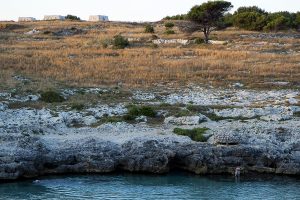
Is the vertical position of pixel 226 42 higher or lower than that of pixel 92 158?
higher

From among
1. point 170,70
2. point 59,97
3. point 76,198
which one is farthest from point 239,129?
point 170,70

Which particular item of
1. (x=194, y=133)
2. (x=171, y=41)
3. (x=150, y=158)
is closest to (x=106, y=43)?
(x=171, y=41)

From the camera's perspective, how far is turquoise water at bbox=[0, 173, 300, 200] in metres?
19.8

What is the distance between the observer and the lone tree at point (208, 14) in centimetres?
6419

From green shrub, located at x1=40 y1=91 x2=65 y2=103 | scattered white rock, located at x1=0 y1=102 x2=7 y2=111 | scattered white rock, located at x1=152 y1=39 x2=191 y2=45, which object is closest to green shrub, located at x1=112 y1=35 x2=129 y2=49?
scattered white rock, located at x1=152 y1=39 x2=191 y2=45

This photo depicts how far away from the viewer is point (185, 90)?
36250mm

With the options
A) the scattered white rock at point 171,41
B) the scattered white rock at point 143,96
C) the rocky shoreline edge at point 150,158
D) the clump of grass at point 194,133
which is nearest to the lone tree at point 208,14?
the scattered white rock at point 171,41

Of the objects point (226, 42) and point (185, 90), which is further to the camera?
point (226, 42)

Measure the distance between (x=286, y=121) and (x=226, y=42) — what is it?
3233 cm

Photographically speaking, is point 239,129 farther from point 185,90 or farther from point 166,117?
point 185,90

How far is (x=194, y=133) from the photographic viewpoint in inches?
1006

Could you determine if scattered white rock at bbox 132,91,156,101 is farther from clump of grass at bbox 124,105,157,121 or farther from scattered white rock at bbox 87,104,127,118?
→ clump of grass at bbox 124,105,157,121

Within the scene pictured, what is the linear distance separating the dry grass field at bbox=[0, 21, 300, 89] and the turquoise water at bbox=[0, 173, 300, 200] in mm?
15036

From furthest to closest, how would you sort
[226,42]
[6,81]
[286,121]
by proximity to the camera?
[226,42] → [6,81] → [286,121]
